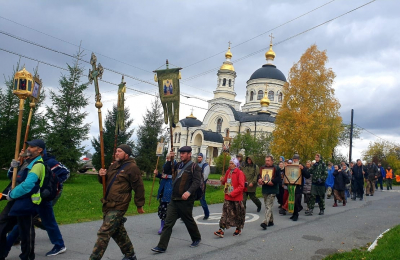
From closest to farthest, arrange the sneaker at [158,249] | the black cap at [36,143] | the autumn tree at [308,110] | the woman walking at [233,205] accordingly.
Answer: the black cap at [36,143] → the sneaker at [158,249] → the woman walking at [233,205] → the autumn tree at [308,110]

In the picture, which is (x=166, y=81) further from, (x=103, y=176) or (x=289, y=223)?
(x=289, y=223)

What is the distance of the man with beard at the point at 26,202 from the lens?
491cm

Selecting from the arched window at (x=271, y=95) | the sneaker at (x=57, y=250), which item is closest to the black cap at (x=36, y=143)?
the sneaker at (x=57, y=250)

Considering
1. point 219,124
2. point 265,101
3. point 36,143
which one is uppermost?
point 265,101

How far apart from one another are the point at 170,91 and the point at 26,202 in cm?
394

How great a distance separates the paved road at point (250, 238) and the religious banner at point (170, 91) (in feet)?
8.49

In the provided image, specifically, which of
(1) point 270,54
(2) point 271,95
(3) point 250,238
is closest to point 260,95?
(2) point 271,95

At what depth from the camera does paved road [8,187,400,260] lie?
241 inches

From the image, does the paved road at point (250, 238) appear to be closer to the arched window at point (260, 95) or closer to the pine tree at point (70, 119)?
the pine tree at point (70, 119)

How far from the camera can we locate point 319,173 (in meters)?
11.4

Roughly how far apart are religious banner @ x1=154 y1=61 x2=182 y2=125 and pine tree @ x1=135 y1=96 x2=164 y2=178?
87.4 ft

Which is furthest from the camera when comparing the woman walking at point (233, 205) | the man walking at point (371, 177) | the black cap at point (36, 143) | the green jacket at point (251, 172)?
the man walking at point (371, 177)

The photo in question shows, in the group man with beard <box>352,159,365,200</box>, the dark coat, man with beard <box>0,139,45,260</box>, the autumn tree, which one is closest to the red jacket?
man with beard <box>0,139,45,260</box>

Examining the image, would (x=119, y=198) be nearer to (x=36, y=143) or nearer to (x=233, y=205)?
(x=36, y=143)
